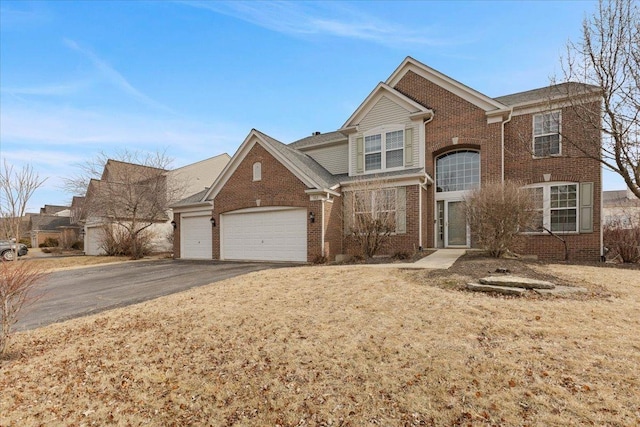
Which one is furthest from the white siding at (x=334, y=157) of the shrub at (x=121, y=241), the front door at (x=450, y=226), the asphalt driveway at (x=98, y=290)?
the shrub at (x=121, y=241)

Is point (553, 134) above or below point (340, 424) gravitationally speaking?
above

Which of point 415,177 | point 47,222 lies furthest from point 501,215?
point 47,222

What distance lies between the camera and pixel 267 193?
14781mm

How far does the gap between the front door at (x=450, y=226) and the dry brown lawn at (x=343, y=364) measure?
26.5 ft

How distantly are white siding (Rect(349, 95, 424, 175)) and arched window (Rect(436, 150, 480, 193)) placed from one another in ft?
4.48

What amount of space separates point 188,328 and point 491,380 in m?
4.69

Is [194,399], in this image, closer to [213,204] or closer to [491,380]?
[491,380]

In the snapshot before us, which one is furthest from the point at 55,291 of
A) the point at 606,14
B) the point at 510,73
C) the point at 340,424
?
the point at 606,14

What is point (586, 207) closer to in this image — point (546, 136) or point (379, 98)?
point (546, 136)

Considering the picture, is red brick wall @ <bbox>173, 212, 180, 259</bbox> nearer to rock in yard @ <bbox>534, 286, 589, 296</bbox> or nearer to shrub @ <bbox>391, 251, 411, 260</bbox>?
shrub @ <bbox>391, 251, 411, 260</bbox>

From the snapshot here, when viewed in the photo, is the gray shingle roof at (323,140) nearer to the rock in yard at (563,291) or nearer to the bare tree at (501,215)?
the bare tree at (501,215)

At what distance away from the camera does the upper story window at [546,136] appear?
42.9ft

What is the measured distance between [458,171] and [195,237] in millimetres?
14405

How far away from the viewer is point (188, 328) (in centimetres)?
545
